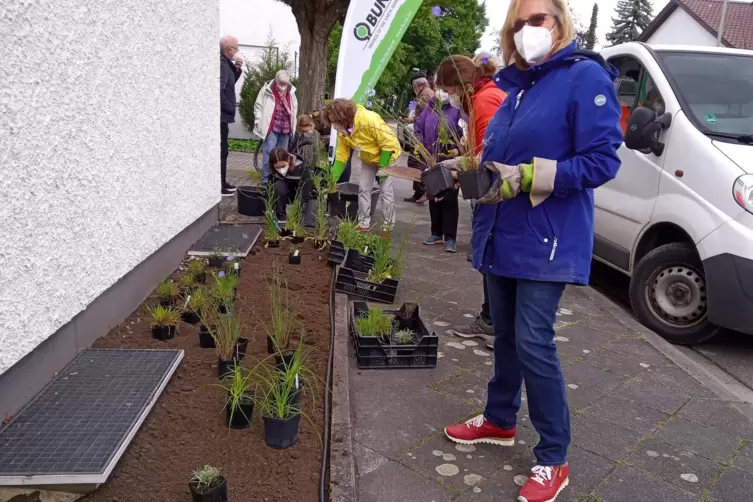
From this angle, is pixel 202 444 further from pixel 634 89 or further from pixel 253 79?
pixel 253 79

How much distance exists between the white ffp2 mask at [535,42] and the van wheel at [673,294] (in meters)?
2.78

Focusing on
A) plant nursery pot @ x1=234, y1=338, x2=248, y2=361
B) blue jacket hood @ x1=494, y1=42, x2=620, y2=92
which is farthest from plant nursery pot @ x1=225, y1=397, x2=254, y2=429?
blue jacket hood @ x1=494, y1=42, x2=620, y2=92

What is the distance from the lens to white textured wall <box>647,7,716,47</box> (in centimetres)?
3403

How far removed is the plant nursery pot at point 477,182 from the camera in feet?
7.66

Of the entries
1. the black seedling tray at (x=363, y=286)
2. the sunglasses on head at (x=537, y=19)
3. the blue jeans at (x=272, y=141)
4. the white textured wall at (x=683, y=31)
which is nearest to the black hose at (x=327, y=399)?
the black seedling tray at (x=363, y=286)

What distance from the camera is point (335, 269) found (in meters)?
5.39

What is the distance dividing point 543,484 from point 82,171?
2.78 metres

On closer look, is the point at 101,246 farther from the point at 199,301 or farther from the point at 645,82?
the point at 645,82

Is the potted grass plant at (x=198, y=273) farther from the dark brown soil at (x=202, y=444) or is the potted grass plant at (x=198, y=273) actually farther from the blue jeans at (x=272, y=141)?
the blue jeans at (x=272, y=141)

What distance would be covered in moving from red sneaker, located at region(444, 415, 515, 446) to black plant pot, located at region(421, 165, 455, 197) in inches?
45.4

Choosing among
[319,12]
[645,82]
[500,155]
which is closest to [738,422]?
[500,155]

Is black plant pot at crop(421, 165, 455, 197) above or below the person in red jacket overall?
below

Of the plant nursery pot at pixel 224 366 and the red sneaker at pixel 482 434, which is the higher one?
the plant nursery pot at pixel 224 366

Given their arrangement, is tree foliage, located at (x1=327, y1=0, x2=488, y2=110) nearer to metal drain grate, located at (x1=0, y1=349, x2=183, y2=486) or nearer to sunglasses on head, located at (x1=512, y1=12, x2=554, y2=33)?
metal drain grate, located at (x1=0, y1=349, x2=183, y2=486)
